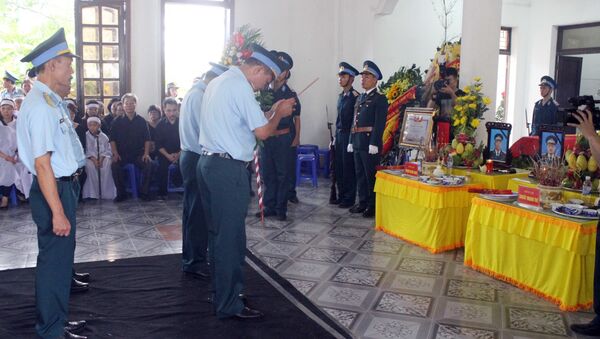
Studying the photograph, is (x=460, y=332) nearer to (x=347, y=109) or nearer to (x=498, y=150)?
(x=498, y=150)

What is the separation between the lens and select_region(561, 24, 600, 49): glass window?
10.3 m

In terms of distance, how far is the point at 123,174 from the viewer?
7.18 m

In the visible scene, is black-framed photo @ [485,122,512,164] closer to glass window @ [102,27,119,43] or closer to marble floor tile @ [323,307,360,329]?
marble floor tile @ [323,307,360,329]

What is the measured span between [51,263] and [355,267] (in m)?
2.37

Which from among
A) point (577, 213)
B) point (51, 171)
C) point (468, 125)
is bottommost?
point (577, 213)

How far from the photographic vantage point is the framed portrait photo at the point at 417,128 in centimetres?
566

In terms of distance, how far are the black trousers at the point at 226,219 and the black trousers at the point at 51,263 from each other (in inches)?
28.6

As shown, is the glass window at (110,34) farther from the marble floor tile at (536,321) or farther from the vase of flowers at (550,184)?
the marble floor tile at (536,321)

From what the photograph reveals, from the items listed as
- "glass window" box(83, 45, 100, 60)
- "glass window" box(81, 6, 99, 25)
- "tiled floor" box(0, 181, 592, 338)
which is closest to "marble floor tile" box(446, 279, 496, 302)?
"tiled floor" box(0, 181, 592, 338)

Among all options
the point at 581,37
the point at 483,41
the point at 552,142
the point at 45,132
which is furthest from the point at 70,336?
the point at 581,37

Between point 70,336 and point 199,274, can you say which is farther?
point 199,274

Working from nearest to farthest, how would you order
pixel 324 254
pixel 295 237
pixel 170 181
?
pixel 324 254
pixel 295 237
pixel 170 181

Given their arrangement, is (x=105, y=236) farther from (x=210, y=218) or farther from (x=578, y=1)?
(x=578, y=1)

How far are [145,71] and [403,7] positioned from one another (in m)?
5.00
